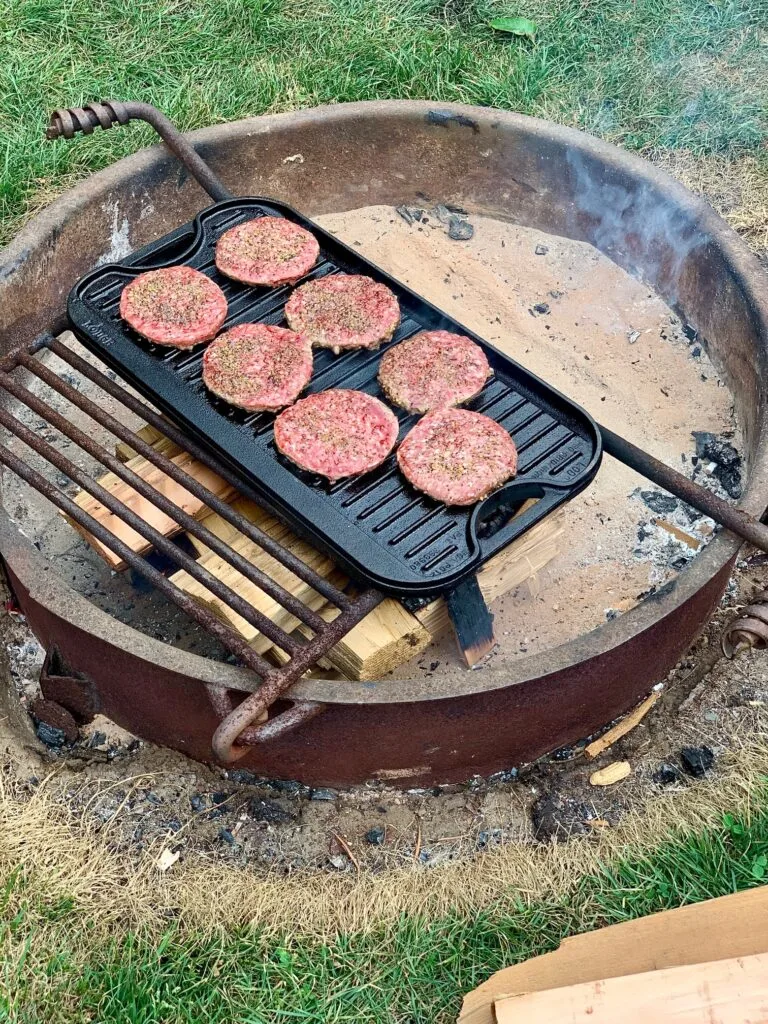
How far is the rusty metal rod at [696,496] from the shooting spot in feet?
9.73

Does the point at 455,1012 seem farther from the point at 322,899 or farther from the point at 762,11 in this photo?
the point at 762,11

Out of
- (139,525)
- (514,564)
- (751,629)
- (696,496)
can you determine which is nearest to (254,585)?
(139,525)

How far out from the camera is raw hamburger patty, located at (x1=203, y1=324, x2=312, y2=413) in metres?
3.23

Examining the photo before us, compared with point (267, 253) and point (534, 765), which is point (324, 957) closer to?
point (534, 765)

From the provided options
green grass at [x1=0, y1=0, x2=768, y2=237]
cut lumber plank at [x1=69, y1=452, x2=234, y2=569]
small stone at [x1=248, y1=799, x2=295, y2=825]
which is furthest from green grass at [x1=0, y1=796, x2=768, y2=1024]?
green grass at [x1=0, y1=0, x2=768, y2=237]

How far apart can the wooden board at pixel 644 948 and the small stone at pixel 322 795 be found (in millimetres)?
779

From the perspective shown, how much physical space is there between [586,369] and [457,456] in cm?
145

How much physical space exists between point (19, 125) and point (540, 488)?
3.67 m

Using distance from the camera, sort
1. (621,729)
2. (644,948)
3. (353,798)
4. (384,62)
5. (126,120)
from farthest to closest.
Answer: (384,62), (126,120), (621,729), (353,798), (644,948)

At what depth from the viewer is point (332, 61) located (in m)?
5.43

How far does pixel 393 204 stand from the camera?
4.92 meters

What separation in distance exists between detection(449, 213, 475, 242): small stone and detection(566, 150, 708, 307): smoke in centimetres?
48

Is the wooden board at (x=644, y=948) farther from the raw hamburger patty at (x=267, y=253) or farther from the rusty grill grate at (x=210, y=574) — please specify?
the raw hamburger patty at (x=267, y=253)

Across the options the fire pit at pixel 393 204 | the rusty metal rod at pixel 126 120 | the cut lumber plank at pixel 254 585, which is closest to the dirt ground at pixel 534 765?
the fire pit at pixel 393 204
